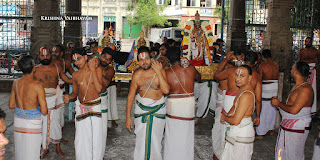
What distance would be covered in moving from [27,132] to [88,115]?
2.69ft

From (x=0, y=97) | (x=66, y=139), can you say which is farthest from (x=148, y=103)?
(x=0, y=97)

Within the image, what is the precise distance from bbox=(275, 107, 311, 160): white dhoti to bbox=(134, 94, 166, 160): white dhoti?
1.74m

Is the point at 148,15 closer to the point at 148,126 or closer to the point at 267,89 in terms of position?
the point at 267,89

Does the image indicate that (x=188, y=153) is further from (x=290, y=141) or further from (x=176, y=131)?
(x=290, y=141)

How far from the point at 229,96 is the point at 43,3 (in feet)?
19.4

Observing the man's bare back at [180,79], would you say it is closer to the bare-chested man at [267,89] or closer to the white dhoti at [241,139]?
the white dhoti at [241,139]

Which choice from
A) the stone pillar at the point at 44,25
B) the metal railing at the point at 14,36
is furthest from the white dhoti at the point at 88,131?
the metal railing at the point at 14,36

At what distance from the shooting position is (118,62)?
24.8 feet

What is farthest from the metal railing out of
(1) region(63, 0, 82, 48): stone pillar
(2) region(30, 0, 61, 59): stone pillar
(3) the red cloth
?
(3) the red cloth

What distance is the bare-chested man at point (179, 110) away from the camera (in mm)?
4984

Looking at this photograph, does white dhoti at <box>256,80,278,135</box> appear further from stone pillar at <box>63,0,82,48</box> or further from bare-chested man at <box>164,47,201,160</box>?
stone pillar at <box>63,0,82,48</box>

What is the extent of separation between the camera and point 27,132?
13.9 feet

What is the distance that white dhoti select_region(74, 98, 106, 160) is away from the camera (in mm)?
4656

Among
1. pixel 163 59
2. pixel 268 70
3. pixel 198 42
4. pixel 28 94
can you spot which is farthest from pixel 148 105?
pixel 198 42
